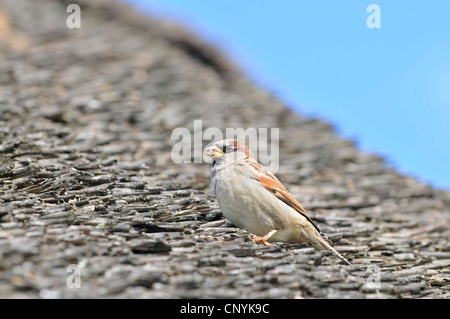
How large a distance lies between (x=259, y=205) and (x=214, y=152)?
3.02 feet

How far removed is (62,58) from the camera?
13961 mm

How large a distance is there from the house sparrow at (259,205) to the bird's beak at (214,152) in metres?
0.11

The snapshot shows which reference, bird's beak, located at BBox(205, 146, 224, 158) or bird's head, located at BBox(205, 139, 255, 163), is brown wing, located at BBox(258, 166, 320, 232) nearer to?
bird's head, located at BBox(205, 139, 255, 163)

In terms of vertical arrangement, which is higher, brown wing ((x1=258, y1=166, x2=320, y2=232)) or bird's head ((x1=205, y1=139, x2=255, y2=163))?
bird's head ((x1=205, y1=139, x2=255, y2=163))

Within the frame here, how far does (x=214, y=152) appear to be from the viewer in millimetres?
6398

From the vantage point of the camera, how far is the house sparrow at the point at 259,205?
5.81m

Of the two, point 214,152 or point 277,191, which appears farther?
point 214,152

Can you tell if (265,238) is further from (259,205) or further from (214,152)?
(214,152)

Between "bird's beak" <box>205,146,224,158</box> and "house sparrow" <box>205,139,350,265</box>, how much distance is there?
11cm

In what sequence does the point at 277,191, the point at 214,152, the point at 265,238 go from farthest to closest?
the point at 214,152, the point at 277,191, the point at 265,238

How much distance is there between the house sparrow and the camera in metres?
5.81

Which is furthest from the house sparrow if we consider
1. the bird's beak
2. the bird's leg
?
the bird's beak

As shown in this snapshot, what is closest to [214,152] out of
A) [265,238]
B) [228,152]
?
[228,152]
